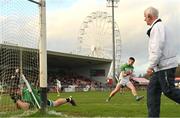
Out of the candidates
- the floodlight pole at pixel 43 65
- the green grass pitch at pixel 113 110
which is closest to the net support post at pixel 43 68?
the floodlight pole at pixel 43 65

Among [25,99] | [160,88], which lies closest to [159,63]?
[160,88]

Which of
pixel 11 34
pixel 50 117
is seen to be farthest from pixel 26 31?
pixel 50 117

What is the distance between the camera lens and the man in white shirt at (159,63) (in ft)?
28.5

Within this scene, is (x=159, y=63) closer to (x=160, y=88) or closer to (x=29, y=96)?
(x=160, y=88)

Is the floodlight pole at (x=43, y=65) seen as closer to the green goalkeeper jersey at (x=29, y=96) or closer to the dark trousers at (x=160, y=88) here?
the green goalkeeper jersey at (x=29, y=96)

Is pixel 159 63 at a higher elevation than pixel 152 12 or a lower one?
lower

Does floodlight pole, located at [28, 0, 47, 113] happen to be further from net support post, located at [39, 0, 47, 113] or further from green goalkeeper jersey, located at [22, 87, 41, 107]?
green goalkeeper jersey, located at [22, 87, 41, 107]

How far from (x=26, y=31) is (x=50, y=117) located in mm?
3955

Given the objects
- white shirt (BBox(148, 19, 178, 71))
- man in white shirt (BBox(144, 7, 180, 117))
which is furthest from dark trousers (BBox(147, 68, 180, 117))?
white shirt (BBox(148, 19, 178, 71))

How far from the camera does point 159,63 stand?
884 centimetres

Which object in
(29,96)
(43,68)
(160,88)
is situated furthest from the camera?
(29,96)

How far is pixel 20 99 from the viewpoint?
14.6 m

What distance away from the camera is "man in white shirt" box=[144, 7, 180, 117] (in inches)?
342

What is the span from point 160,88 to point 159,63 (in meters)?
0.48
